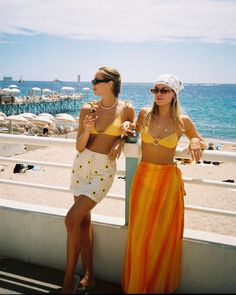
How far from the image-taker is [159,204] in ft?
9.18

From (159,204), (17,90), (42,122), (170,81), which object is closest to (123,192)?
(159,204)

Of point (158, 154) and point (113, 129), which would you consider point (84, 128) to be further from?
point (158, 154)

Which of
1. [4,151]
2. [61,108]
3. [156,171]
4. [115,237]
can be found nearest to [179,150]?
[156,171]

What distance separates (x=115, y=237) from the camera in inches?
130

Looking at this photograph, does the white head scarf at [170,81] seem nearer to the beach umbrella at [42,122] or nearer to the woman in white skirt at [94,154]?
the woman in white skirt at [94,154]

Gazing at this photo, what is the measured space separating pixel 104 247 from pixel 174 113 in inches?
55.1

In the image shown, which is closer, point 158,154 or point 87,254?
point 158,154

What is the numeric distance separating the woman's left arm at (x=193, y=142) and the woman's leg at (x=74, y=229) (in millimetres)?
890

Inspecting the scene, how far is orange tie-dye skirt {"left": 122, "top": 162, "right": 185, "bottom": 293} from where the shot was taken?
9.20 feet

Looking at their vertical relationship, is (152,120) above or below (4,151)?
above

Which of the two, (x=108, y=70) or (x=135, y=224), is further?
(x=108, y=70)

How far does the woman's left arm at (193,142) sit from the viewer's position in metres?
2.79

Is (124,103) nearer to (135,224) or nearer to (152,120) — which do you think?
(152,120)

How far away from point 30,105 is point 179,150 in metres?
63.1
